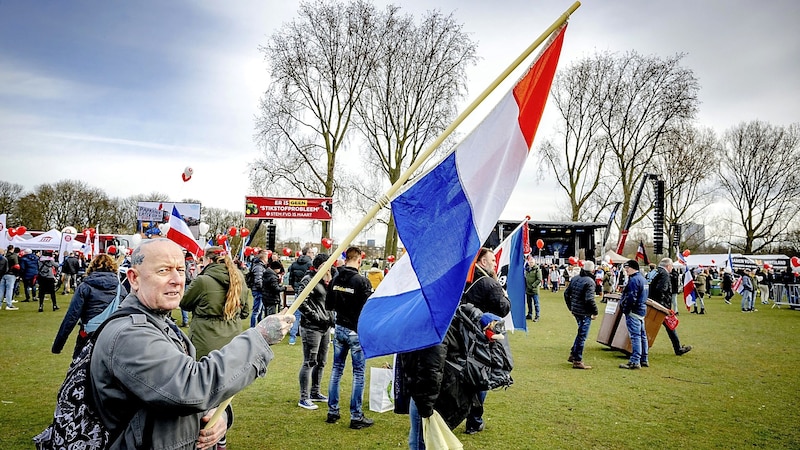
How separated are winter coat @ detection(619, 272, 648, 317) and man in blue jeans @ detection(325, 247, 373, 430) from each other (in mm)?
6157

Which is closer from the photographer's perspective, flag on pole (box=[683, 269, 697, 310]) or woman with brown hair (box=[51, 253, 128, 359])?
woman with brown hair (box=[51, 253, 128, 359])

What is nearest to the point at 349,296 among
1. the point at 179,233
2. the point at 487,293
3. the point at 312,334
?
the point at 312,334

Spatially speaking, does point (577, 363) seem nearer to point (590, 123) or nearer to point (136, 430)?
point (136, 430)

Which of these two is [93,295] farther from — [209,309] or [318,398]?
[318,398]

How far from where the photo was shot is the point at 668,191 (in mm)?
39750

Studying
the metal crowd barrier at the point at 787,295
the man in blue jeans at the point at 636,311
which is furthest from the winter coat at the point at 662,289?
the metal crowd barrier at the point at 787,295

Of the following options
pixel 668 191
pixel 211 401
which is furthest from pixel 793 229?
pixel 211 401

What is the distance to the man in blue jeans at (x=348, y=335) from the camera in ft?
19.7

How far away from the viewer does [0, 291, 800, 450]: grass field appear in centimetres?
561

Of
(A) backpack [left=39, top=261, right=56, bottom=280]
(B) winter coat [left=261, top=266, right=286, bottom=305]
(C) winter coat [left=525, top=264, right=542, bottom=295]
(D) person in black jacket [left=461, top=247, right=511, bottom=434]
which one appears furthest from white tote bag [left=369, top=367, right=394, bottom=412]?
(A) backpack [left=39, top=261, right=56, bottom=280]

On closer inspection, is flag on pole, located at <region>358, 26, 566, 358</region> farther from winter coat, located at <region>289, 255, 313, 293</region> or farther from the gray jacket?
winter coat, located at <region>289, 255, 313, 293</region>

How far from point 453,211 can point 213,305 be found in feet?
10.2

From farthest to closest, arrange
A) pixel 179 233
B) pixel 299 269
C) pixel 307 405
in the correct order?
pixel 299 269, pixel 179 233, pixel 307 405

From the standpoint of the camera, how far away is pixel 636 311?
32.1ft
